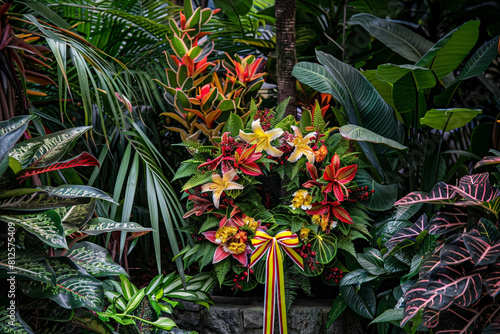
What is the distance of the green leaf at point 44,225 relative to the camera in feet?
3.63

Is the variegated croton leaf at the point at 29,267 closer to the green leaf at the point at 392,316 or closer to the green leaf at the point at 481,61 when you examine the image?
the green leaf at the point at 392,316

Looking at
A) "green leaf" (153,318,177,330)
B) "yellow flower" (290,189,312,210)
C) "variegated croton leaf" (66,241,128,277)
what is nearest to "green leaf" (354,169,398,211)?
"yellow flower" (290,189,312,210)

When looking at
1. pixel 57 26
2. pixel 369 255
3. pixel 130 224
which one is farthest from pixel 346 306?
pixel 57 26

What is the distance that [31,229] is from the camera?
1.12m

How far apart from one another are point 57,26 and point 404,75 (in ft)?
4.78

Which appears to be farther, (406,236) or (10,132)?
(406,236)

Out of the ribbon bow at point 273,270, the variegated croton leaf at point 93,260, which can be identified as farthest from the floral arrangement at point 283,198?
the variegated croton leaf at point 93,260

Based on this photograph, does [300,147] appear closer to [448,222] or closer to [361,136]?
[361,136]

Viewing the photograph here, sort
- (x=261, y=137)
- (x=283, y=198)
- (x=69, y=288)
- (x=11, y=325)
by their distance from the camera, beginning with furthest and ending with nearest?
1. (x=283, y=198)
2. (x=261, y=137)
3. (x=69, y=288)
4. (x=11, y=325)

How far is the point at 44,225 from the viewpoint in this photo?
114cm

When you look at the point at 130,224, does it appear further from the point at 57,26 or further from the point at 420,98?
the point at 420,98

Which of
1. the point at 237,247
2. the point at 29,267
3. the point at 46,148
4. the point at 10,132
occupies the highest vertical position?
the point at 10,132

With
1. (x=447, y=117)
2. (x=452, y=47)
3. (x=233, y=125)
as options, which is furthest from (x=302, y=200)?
(x=452, y=47)

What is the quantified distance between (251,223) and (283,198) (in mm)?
237
